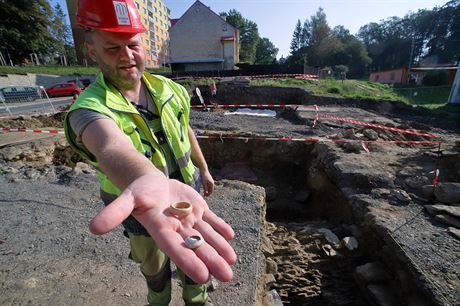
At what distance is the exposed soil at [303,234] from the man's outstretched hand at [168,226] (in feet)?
5.22

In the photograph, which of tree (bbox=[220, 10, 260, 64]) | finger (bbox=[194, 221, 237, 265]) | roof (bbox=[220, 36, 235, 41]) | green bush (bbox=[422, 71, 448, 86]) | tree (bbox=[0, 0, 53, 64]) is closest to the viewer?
finger (bbox=[194, 221, 237, 265])

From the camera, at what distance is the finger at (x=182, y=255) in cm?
95

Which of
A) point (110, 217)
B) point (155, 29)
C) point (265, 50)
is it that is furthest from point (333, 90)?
point (265, 50)

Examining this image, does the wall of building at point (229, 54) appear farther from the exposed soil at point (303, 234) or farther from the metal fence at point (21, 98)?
the exposed soil at point (303, 234)

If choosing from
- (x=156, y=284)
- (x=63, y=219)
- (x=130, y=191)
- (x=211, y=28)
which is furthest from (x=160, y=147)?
(x=211, y=28)

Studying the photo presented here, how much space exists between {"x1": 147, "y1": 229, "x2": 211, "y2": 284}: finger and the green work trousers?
90cm

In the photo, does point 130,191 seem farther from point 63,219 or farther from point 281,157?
point 281,157

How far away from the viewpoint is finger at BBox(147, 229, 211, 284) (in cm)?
95

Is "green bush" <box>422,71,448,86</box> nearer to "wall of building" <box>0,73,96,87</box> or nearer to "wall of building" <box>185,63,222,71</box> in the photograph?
"wall of building" <box>185,63,222,71</box>

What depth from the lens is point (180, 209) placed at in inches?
41.6

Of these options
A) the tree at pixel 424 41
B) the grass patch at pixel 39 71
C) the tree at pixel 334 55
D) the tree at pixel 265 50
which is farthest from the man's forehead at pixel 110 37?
the tree at pixel 265 50

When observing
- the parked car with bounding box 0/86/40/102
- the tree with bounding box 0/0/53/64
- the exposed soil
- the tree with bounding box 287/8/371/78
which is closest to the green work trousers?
the exposed soil

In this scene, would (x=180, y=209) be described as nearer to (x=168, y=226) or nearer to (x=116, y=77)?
(x=168, y=226)

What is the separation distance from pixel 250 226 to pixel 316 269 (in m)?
1.28
